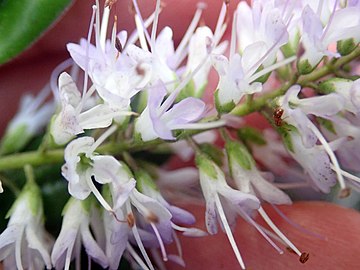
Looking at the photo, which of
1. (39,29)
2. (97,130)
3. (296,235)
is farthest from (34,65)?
(296,235)

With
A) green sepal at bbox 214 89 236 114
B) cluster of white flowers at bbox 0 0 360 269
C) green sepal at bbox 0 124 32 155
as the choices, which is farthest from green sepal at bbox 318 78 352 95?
green sepal at bbox 0 124 32 155

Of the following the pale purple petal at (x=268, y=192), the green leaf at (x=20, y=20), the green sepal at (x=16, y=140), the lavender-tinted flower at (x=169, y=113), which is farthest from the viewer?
the green sepal at (x=16, y=140)

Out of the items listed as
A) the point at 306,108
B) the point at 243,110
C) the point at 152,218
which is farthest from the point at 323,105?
the point at 152,218

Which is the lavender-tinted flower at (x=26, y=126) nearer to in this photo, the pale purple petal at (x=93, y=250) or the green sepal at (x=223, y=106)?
the pale purple petal at (x=93, y=250)

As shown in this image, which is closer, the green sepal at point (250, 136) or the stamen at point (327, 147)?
the stamen at point (327, 147)

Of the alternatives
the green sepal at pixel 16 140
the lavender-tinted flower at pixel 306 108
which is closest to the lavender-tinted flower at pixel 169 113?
the lavender-tinted flower at pixel 306 108

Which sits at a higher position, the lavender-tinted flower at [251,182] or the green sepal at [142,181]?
the green sepal at [142,181]

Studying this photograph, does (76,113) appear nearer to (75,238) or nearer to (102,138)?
(102,138)

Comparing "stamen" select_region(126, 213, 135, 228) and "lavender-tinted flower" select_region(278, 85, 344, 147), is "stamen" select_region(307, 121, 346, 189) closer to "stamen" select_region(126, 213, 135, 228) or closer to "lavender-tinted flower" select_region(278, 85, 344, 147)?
"lavender-tinted flower" select_region(278, 85, 344, 147)

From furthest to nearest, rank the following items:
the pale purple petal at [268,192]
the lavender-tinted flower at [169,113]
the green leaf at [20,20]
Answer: the green leaf at [20,20] < the pale purple petal at [268,192] < the lavender-tinted flower at [169,113]
